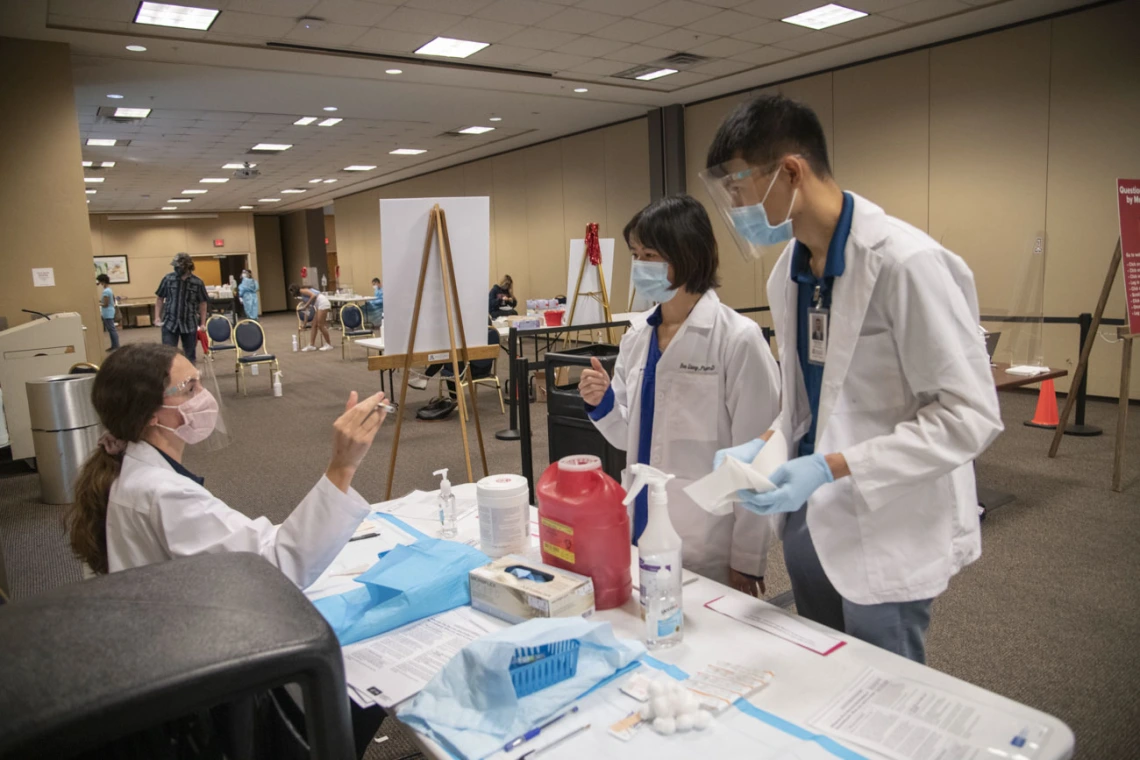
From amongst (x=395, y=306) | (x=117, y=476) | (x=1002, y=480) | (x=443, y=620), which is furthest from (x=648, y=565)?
(x=1002, y=480)

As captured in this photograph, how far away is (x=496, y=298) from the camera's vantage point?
31.3ft

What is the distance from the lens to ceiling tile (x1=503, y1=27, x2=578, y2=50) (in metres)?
6.30

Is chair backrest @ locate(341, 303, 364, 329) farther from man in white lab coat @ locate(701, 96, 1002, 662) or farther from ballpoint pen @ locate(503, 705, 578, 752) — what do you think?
ballpoint pen @ locate(503, 705, 578, 752)

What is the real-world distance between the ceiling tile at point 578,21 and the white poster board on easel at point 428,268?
2.94 metres

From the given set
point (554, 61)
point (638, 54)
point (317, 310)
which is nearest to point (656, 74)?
point (638, 54)

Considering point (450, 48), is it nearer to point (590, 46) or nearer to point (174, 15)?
point (590, 46)

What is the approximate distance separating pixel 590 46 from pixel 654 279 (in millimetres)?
5539

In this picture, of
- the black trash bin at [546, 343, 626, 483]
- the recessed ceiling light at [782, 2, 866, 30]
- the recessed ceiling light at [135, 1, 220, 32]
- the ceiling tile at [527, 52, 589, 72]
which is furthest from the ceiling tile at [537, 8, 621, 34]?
the black trash bin at [546, 343, 626, 483]

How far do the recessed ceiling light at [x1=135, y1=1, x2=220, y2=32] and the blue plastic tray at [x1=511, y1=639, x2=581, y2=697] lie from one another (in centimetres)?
573

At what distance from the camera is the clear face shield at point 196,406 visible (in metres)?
1.65

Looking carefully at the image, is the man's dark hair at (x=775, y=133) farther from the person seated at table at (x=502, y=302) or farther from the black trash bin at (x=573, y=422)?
the person seated at table at (x=502, y=302)

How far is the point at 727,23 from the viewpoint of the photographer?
6230 millimetres

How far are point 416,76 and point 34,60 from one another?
3190mm

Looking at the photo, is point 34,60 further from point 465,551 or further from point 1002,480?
point 1002,480
